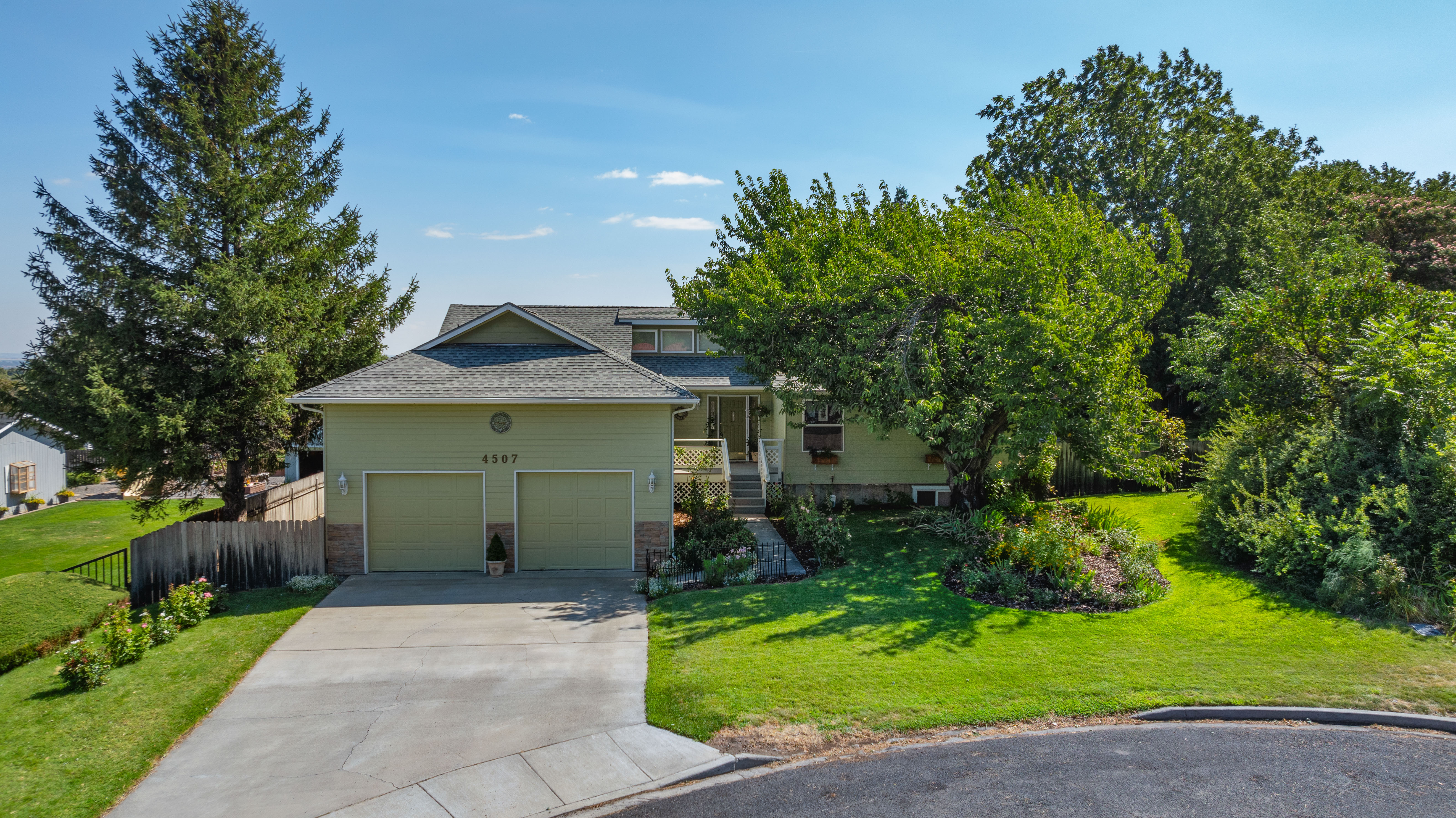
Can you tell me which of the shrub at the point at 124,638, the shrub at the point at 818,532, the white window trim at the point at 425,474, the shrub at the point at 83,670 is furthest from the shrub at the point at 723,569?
the shrub at the point at 83,670

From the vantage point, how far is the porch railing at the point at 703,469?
19.0 m

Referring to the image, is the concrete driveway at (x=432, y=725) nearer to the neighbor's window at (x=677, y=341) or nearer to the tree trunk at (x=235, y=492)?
the tree trunk at (x=235, y=492)

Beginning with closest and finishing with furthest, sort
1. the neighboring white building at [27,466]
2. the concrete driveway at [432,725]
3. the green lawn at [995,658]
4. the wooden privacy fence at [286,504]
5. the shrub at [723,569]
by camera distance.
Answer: the concrete driveway at [432,725] → the green lawn at [995,658] → the shrub at [723,569] → the wooden privacy fence at [286,504] → the neighboring white building at [27,466]

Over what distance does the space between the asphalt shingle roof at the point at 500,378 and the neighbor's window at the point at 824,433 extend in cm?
694

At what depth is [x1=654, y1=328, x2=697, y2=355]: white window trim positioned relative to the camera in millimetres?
25812

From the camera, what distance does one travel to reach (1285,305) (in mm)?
15195

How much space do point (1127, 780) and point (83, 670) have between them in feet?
40.5

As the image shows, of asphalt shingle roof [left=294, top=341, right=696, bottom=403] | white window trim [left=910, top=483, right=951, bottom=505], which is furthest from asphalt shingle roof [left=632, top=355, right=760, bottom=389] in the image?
asphalt shingle roof [left=294, top=341, right=696, bottom=403]

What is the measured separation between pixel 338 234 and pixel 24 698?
11.8m

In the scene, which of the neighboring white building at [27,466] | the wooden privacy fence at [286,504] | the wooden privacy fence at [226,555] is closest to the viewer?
the wooden privacy fence at [226,555]

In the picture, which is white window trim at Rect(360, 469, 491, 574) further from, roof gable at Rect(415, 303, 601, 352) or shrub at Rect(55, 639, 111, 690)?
shrub at Rect(55, 639, 111, 690)

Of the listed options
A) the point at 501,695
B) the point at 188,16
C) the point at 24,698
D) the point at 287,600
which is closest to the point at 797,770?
the point at 501,695

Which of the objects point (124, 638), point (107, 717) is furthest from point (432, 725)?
point (124, 638)

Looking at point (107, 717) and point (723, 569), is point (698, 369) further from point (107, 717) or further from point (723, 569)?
point (107, 717)
